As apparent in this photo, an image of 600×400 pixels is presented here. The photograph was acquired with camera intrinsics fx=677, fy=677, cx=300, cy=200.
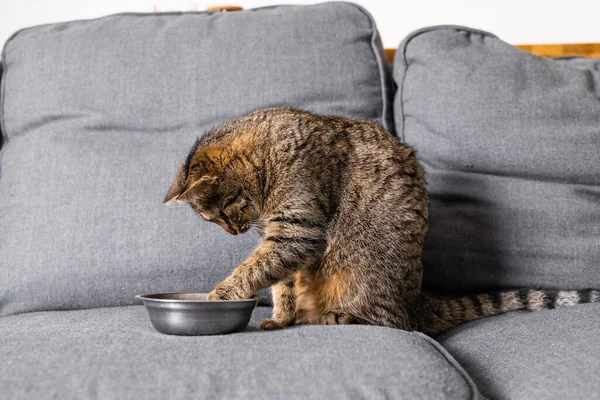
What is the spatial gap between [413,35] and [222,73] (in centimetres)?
61

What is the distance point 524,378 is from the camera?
1.19 metres

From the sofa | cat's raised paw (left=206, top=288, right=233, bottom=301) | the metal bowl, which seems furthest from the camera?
the sofa

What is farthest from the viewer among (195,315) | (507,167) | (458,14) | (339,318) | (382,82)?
(458,14)

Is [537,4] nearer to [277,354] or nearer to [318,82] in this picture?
[318,82]

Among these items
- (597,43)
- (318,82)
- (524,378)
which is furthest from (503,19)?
(524,378)

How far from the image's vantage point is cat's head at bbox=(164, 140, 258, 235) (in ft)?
5.29

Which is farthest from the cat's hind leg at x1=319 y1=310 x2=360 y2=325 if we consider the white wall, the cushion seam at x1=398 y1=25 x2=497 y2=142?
the white wall

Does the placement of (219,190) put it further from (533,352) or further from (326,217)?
(533,352)

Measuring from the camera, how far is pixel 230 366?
1108 mm

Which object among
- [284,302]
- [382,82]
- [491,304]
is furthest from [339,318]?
[382,82]

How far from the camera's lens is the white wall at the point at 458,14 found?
8.45 ft

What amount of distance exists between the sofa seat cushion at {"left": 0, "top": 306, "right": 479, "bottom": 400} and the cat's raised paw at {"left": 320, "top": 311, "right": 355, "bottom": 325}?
0.30 metres

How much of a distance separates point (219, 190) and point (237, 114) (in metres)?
0.35

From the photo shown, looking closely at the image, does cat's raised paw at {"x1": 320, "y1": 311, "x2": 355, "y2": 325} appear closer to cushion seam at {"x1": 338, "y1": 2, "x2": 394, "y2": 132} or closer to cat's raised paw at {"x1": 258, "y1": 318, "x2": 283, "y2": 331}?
cat's raised paw at {"x1": 258, "y1": 318, "x2": 283, "y2": 331}
